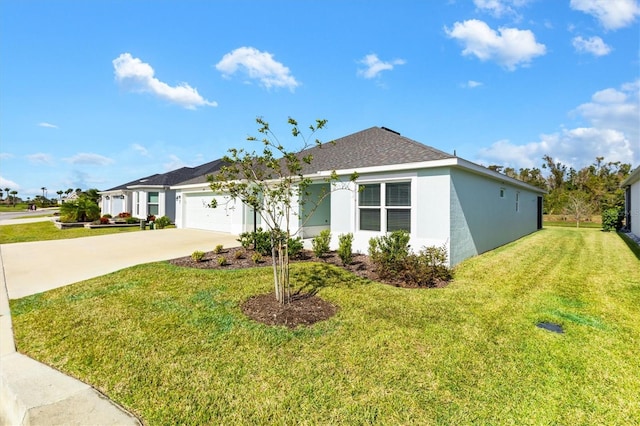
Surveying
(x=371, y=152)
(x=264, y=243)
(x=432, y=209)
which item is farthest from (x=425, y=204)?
(x=264, y=243)

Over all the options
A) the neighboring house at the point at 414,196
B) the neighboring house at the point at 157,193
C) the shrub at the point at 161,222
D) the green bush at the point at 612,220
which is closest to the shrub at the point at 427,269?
the neighboring house at the point at 414,196

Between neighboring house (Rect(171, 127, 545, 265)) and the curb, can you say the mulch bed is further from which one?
the curb

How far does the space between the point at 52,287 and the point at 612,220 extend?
27763 millimetres

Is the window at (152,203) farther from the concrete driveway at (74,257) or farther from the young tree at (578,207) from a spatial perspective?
the young tree at (578,207)

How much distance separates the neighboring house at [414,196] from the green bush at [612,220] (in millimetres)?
10044

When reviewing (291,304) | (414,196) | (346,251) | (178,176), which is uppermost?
(178,176)

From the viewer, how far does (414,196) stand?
9.17m

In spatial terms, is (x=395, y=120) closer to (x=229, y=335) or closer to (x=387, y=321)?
(x=387, y=321)

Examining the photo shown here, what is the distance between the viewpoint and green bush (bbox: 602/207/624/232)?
18.7 meters

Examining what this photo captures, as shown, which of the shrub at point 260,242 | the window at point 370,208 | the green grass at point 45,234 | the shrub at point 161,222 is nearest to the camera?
the shrub at point 260,242

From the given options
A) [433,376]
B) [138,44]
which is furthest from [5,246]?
[433,376]

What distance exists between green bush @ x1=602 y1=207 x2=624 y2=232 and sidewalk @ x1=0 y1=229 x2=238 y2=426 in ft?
78.4

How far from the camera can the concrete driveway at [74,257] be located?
7.45 m

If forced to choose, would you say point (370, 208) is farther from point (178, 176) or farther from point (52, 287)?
point (178, 176)
